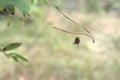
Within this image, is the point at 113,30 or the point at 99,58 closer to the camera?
the point at 99,58

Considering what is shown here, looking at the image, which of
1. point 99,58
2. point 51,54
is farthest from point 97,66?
point 51,54

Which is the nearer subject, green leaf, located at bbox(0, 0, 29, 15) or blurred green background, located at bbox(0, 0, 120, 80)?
green leaf, located at bbox(0, 0, 29, 15)

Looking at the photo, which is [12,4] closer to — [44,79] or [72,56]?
[44,79]

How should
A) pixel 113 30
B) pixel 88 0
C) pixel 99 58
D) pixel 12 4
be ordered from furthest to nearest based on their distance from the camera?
pixel 88 0 → pixel 113 30 → pixel 99 58 → pixel 12 4

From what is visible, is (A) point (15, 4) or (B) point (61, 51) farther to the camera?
(B) point (61, 51)

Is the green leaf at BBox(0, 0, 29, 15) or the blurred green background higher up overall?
the blurred green background

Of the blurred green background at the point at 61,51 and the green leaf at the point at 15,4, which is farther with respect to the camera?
the blurred green background at the point at 61,51

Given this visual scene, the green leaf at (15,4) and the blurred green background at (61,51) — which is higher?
the blurred green background at (61,51)

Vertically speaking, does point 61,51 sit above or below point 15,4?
above
